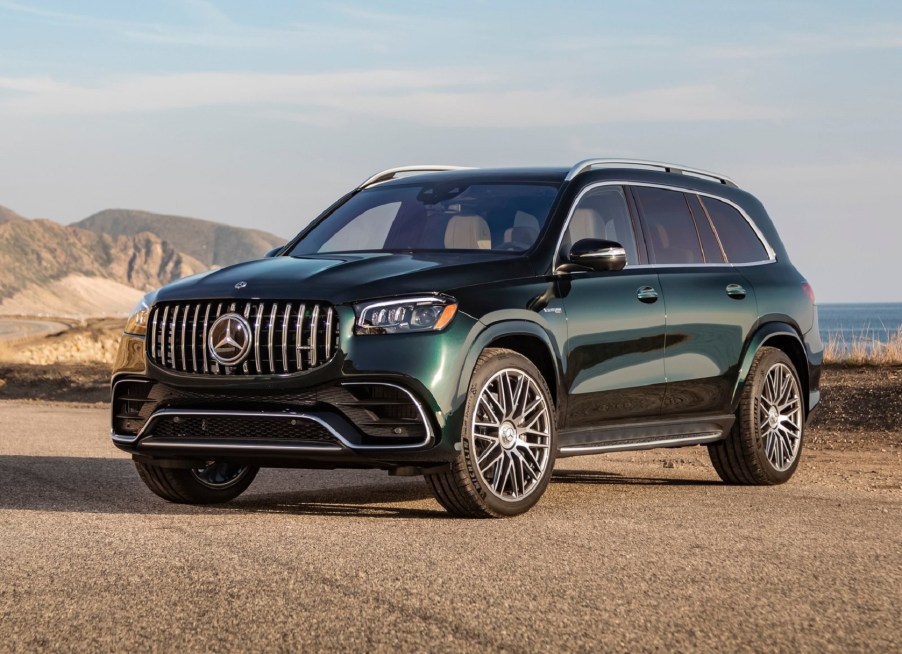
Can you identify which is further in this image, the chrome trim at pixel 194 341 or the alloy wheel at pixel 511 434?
the chrome trim at pixel 194 341

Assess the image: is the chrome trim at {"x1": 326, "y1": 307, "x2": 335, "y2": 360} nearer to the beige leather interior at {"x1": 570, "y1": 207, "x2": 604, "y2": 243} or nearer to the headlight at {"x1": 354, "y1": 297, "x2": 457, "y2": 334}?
the headlight at {"x1": 354, "y1": 297, "x2": 457, "y2": 334}

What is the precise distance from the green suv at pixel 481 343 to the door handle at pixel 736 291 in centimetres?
2

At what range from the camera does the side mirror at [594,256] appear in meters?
8.23

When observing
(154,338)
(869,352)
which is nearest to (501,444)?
(154,338)

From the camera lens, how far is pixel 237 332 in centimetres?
763

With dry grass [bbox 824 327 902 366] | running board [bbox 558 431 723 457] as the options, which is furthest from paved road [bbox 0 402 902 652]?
dry grass [bbox 824 327 902 366]

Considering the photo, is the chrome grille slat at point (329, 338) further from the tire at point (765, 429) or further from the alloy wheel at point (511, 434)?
the tire at point (765, 429)

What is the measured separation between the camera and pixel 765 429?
9.95 metres

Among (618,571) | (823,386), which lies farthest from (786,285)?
(823,386)

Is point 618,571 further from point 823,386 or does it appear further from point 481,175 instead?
point 823,386

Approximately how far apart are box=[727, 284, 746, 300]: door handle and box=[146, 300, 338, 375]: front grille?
3376 millimetres

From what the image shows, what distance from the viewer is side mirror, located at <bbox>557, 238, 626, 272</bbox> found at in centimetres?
823

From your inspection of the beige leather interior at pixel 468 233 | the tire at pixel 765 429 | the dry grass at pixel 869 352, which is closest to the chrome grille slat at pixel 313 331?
the beige leather interior at pixel 468 233

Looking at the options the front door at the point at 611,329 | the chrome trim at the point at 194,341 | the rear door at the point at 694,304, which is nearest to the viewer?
the chrome trim at the point at 194,341
